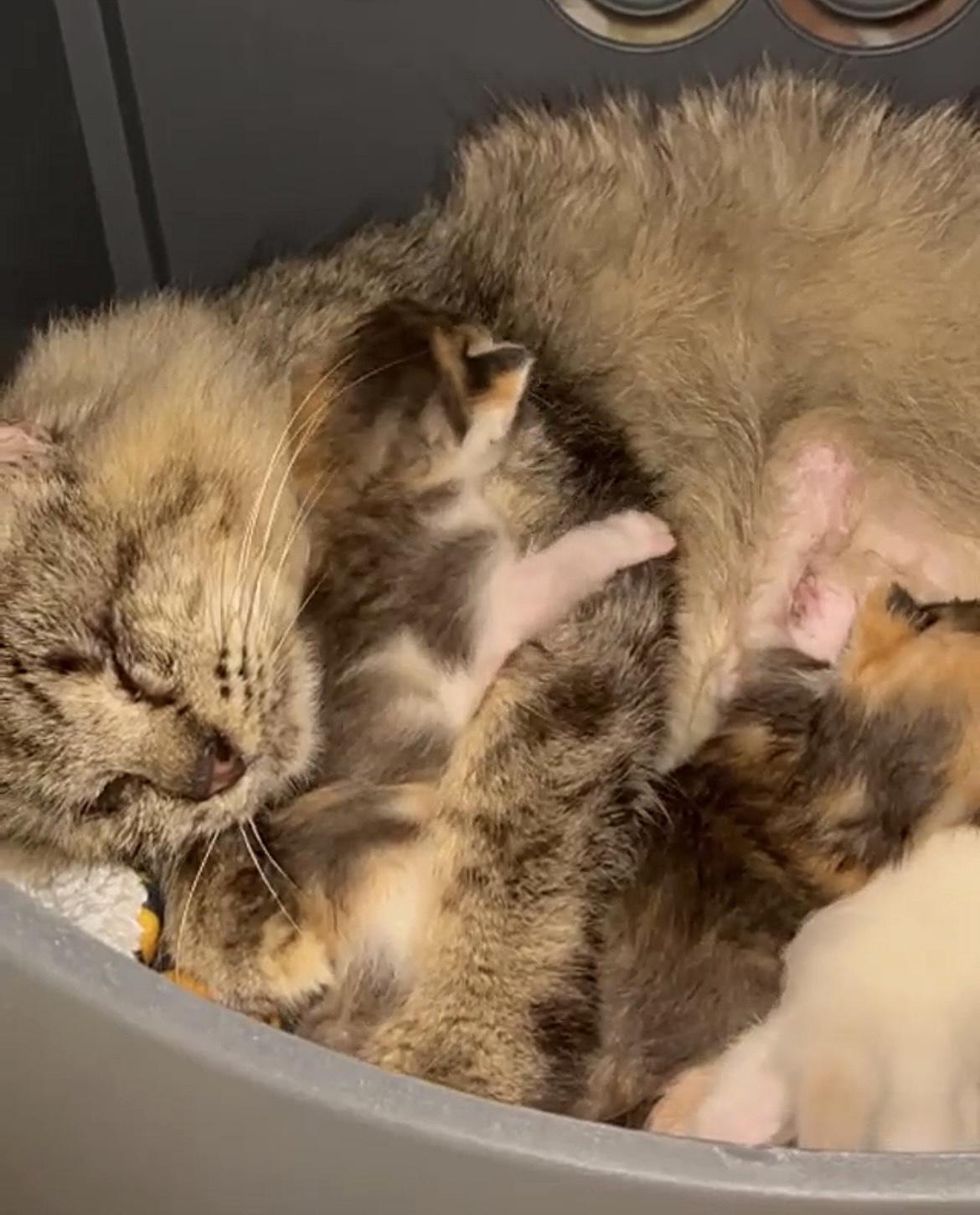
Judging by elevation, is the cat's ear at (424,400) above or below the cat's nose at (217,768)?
above

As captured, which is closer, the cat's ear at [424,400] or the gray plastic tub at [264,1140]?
the gray plastic tub at [264,1140]

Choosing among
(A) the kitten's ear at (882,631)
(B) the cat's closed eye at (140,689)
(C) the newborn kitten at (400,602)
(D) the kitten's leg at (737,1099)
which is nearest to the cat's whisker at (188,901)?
(C) the newborn kitten at (400,602)

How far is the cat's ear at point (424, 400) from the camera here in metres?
1.26

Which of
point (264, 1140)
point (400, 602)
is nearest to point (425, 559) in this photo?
point (400, 602)

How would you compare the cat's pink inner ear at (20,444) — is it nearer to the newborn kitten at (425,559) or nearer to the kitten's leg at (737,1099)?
the newborn kitten at (425,559)

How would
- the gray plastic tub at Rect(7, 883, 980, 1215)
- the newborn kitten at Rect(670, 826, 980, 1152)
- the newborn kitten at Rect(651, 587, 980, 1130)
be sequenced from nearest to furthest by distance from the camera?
the gray plastic tub at Rect(7, 883, 980, 1215) < the newborn kitten at Rect(670, 826, 980, 1152) < the newborn kitten at Rect(651, 587, 980, 1130)

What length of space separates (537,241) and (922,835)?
579 mm

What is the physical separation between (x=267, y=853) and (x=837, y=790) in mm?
389

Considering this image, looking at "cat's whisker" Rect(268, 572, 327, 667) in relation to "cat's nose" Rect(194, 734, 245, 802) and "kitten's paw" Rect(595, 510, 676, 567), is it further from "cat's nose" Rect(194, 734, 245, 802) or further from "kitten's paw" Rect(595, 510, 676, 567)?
"kitten's paw" Rect(595, 510, 676, 567)

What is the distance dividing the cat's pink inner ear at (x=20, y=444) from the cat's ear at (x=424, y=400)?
21 cm

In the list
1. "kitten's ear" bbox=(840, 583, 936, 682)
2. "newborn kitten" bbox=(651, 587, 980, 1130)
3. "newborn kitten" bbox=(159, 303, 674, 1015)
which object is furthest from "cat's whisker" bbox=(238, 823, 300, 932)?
"kitten's ear" bbox=(840, 583, 936, 682)

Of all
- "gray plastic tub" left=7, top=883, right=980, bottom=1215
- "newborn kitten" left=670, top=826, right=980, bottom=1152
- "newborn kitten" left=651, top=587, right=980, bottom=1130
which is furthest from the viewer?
"newborn kitten" left=651, top=587, right=980, bottom=1130

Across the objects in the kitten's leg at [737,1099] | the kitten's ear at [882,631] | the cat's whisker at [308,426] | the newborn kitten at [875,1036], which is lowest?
the kitten's leg at [737,1099]

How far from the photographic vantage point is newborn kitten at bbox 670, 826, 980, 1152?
3.46ft
